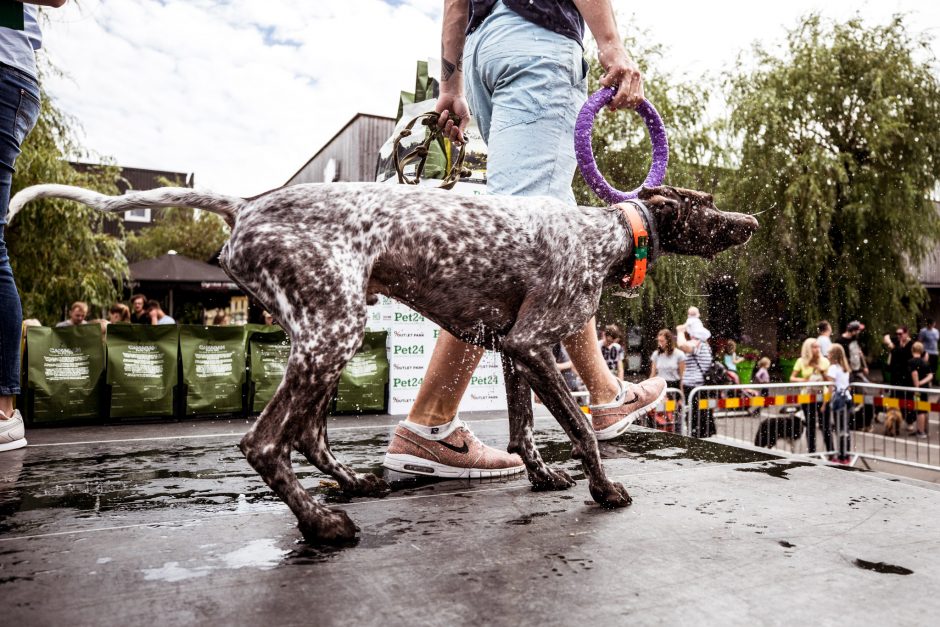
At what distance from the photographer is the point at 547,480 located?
2.28 m

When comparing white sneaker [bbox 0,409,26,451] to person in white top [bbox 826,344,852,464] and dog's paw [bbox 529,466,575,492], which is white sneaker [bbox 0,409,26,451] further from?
person in white top [bbox 826,344,852,464]

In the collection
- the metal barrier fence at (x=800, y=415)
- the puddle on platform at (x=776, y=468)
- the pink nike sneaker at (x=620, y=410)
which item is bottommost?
the metal barrier fence at (x=800, y=415)

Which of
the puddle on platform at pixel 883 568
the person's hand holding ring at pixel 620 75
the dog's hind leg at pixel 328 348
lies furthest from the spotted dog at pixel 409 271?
the puddle on platform at pixel 883 568

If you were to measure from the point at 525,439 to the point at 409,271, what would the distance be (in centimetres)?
83

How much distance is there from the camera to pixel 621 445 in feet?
10.4

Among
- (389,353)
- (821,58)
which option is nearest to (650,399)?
(389,353)

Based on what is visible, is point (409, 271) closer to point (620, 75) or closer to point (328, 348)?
point (328, 348)

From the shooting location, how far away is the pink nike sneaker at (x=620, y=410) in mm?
3123

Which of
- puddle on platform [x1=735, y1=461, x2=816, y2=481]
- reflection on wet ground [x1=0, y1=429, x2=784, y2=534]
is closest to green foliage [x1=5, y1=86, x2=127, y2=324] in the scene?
reflection on wet ground [x1=0, y1=429, x2=784, y2=534]

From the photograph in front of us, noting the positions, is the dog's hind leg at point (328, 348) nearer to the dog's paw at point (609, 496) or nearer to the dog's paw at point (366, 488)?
the dog's paw at point (366, 488)

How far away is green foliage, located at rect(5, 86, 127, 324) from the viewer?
30.3 ft

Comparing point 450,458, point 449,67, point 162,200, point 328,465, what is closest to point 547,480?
point 450,458

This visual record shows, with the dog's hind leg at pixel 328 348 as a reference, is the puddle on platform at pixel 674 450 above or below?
below

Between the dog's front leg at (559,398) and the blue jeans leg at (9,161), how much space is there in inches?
85.0
